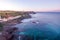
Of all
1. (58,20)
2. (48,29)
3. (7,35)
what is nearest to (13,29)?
(7,35)

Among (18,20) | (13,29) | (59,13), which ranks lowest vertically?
(13,29)

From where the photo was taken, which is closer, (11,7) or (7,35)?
(7,35)

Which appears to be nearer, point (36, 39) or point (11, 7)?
point (36, 39)

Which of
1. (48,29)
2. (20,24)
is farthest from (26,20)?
(48,29)

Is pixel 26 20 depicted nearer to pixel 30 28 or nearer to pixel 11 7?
pixel 30 28

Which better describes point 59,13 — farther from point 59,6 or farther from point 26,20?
point 26,20

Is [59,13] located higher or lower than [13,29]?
higher
